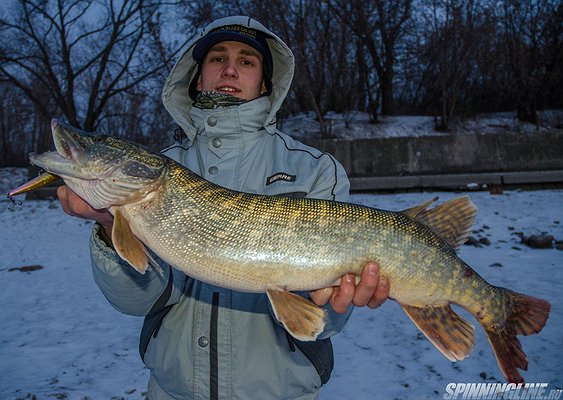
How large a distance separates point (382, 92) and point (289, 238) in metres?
18.5

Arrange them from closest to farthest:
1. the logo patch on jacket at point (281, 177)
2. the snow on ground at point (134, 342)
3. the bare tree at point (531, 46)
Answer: the logo patch on jacket at point (281, 177)
the snow on ground at point (134, 342)
the bare tree at point (531, 46)

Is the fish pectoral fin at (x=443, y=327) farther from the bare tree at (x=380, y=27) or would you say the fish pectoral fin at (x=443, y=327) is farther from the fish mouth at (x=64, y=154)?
the bare tree at (x=380, y=27)

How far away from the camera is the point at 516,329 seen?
7.01 ft

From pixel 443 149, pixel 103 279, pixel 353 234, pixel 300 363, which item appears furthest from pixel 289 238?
pixel 443 149

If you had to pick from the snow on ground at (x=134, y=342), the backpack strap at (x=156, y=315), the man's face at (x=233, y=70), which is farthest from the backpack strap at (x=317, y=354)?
the man's face at (x=233, y=70)

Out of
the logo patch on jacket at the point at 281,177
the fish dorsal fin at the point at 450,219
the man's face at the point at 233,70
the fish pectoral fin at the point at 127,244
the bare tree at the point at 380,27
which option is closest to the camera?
the fish pectoral fin at the point at 127,244

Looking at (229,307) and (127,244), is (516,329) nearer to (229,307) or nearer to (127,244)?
(229,307)

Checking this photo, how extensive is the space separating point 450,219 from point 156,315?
4.88 ft

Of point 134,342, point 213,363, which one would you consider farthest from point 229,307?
point 134,342

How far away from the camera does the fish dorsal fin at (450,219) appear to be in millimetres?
2178

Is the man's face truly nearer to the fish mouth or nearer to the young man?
the young man

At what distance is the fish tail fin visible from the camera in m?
2.10

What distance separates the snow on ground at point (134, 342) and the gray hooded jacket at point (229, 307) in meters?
1.42

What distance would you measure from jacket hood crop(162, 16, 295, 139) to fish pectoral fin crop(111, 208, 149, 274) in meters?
0.83
